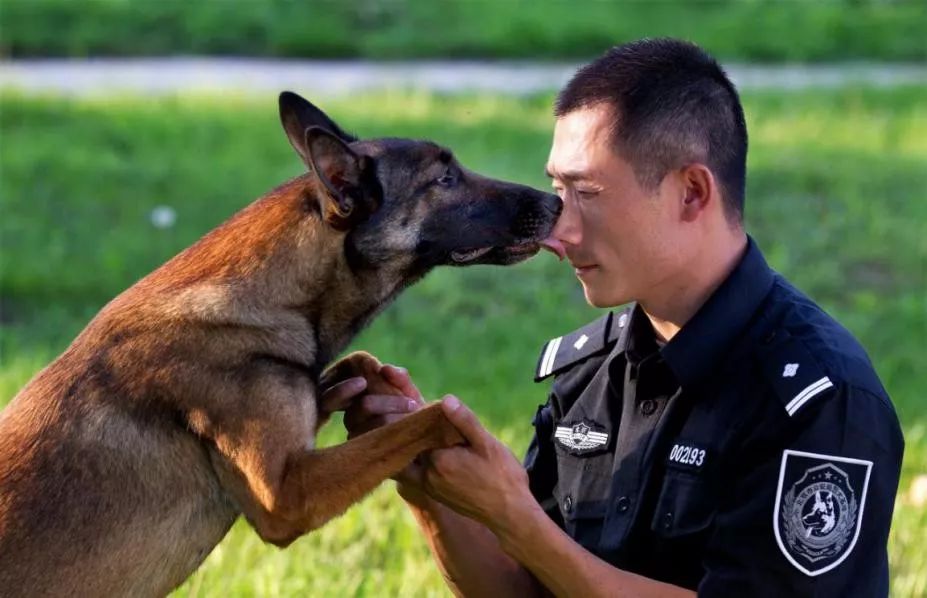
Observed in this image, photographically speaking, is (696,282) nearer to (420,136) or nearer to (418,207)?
(418,207)

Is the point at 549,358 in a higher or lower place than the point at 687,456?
lower

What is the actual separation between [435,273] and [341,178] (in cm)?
428

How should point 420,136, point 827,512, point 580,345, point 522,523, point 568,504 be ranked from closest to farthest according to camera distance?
1. point 827,512
2. point 522,523
3. point 568,504
4. point 580,345
5. point 420,136

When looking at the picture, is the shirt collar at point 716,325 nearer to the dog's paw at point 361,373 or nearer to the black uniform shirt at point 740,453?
the black uniform shirt at point 740,453

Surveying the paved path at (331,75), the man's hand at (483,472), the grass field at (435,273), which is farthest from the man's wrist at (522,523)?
the paved path at (331,75)

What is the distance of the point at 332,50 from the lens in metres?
13.2

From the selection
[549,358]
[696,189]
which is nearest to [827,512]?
[696,189]

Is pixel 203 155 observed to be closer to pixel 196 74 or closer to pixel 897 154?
pixel 196 74

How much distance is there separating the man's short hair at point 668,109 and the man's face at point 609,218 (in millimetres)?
28

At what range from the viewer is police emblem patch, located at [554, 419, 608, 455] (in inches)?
139

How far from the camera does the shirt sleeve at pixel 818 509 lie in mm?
2988

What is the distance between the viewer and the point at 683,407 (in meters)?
3.34

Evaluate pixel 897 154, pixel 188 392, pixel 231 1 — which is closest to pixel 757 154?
pixel 897 154

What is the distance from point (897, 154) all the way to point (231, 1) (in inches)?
248
